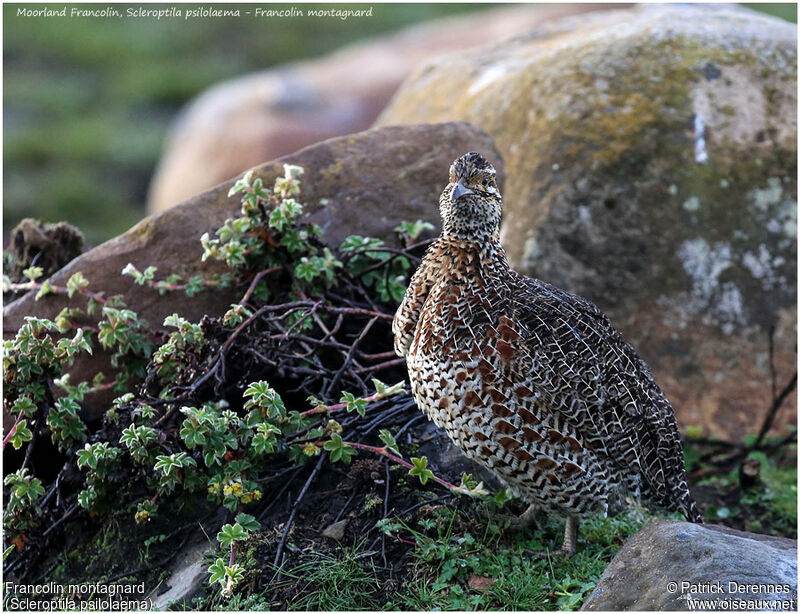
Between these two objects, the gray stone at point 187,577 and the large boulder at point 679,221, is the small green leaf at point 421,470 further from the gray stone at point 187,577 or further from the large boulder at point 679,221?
the large boulder at point 679,221

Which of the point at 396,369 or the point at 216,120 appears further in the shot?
the point at 216,120

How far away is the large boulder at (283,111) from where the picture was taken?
1122cm

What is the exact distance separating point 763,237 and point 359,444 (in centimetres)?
335

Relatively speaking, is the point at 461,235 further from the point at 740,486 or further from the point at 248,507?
the point at 740,486

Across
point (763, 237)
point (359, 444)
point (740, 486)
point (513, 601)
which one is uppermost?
point (763, 237)

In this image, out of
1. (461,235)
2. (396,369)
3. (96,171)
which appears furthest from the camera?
(96,171)

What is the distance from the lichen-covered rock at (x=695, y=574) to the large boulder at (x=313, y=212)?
2575 mm

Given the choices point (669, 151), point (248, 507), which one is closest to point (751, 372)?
point (669, 151)

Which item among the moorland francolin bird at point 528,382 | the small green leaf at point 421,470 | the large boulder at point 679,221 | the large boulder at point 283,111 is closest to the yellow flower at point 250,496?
the small green leaf at point 421,470

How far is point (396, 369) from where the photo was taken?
212 inches

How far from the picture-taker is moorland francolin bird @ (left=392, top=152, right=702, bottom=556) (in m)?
4.18

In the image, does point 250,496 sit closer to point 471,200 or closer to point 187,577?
point 187,577

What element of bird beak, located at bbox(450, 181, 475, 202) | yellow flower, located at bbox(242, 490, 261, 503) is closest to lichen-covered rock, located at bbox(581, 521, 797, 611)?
yellow flower, located at bbox(242, 490, 261, 503)

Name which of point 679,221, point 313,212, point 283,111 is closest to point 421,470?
point 313,212
